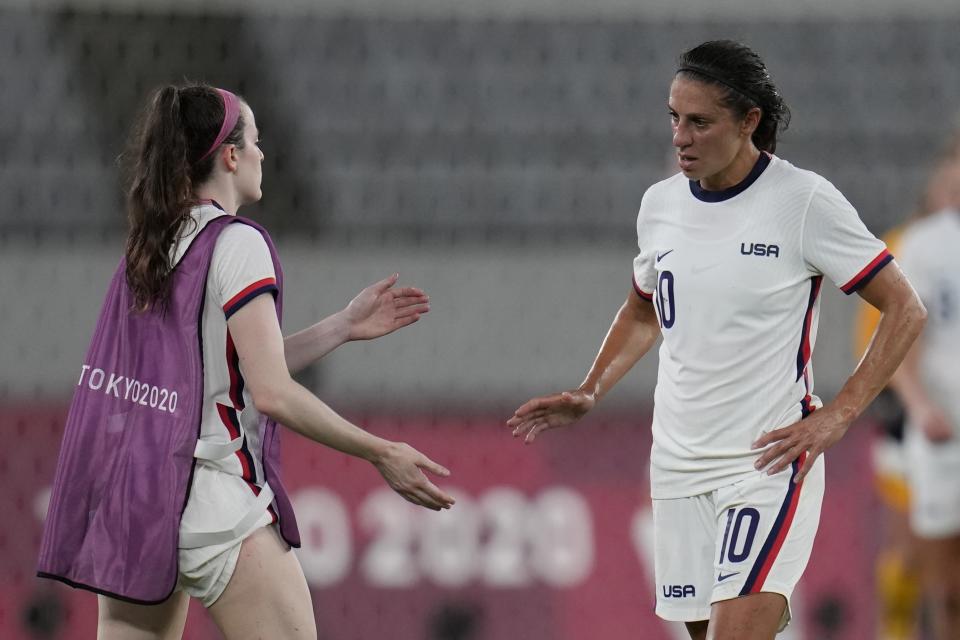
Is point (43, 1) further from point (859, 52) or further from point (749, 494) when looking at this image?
point (749, 494)

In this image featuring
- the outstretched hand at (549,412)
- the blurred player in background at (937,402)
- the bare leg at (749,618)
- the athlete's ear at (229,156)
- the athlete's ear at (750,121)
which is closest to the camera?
the athlete's ear at (229,156)

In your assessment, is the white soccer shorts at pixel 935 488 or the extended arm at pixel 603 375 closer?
the extended arm at pixel 603 375

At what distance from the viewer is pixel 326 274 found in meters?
7.46

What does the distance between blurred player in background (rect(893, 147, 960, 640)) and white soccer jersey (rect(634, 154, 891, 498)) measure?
292cm

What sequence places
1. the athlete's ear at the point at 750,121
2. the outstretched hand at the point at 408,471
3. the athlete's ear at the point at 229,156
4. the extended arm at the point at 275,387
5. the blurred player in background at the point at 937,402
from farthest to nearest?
1. the blurred player in background at the point at 937,402
2. the athlete's ear at the point at 750,121
3. the athlete's ear at the point at 229,156
4. the outstretched hand at the point at 408,471
5. the extended arm at the point at 275,387

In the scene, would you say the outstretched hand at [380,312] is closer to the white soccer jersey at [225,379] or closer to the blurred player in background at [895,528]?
the white soccer jersey at [225,379]

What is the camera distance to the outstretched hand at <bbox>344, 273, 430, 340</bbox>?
11.8 feet

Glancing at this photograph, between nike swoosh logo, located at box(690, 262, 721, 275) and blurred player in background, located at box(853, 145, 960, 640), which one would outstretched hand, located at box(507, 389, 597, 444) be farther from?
blurred player in background, located at box(853, 145, 960, 640)

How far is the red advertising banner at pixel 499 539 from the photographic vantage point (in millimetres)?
6238

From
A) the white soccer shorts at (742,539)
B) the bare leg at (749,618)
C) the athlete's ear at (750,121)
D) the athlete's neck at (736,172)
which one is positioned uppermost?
the athlete's ear at (750,121)

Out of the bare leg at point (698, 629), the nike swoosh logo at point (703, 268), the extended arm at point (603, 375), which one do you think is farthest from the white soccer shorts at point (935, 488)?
the nike swoosh logo at point (703, 268)

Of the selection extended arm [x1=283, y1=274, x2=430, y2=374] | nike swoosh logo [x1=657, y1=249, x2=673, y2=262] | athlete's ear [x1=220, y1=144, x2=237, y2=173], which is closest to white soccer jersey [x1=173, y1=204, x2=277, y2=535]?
athlete's ear [x1=220, y1=144, x2=237, y2=173]

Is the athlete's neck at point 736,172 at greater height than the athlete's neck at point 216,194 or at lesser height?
greater

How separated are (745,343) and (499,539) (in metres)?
3.13
